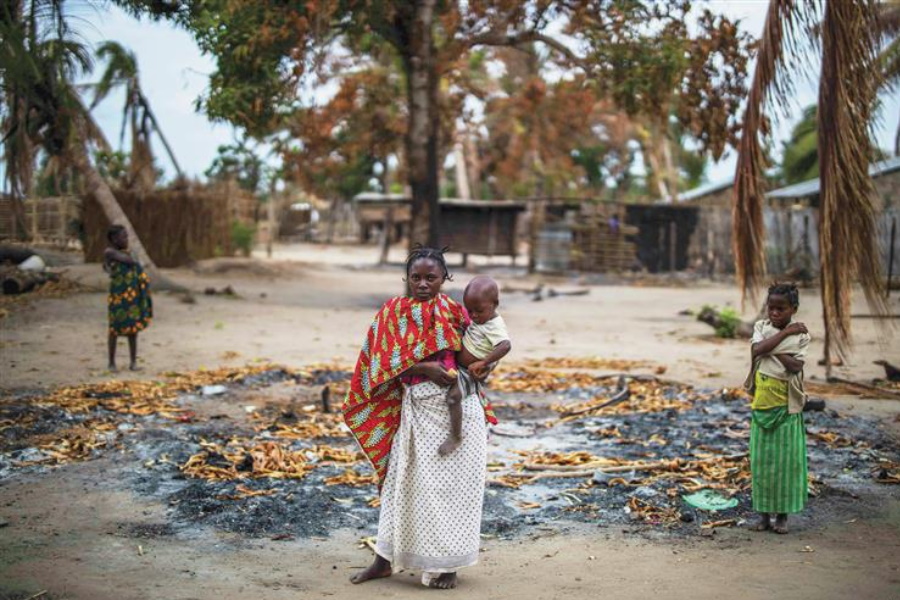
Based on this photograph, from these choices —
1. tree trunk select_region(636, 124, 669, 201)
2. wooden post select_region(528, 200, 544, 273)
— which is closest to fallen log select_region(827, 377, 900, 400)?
wooden post select_region(528, 200, 544, 273)

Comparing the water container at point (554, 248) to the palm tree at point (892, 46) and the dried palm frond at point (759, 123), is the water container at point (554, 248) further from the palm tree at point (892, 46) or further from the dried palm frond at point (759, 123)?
the dried palm frond at point (759, 123)

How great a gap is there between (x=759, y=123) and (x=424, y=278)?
3.42m

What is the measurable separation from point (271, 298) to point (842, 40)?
1341 cm

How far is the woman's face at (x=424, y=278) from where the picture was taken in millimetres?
3781

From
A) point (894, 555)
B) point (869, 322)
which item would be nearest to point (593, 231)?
point (869, 322)

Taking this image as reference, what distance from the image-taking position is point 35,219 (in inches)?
400

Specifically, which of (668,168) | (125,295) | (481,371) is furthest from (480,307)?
(668,168)

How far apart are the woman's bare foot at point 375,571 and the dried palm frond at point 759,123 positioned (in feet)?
10.9

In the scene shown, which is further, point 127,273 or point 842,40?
point 127,273

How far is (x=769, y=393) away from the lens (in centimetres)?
467

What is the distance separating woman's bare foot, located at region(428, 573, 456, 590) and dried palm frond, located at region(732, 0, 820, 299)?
323cm

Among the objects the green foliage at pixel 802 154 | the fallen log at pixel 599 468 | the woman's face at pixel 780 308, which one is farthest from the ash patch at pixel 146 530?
the green foliage at pixel 802 154

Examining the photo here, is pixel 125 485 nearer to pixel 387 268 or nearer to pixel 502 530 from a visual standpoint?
pixel 502 530

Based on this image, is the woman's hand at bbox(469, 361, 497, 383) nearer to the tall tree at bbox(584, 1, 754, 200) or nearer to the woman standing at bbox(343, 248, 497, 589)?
the woman standing at bbox(343, 248, 497, 589)
